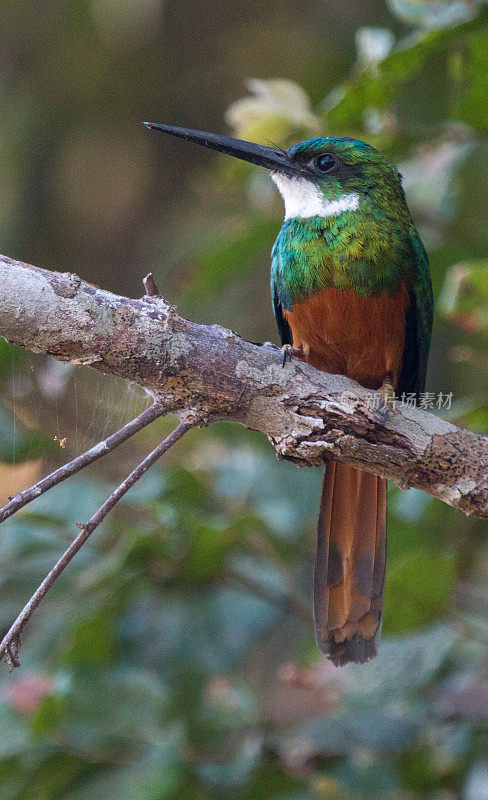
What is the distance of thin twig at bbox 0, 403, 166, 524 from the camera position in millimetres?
1330

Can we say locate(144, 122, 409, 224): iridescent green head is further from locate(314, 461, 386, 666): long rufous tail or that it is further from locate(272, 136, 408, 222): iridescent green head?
locate(314, 461, 386, 666): long rufous tail

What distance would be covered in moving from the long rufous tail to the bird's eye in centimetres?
86

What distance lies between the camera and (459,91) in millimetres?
2709

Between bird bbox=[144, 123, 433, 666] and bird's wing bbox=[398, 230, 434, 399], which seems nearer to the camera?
bird bbox=[144, 123, 433, 666]

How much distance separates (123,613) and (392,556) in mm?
824

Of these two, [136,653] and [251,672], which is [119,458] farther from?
[251,672]

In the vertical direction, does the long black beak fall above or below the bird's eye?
below

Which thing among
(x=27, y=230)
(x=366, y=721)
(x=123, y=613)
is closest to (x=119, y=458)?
(x=123, y=613)

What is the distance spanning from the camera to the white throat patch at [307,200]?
7.91 feet

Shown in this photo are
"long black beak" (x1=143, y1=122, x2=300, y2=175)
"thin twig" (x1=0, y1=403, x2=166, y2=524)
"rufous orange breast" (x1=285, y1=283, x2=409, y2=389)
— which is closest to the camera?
"thin twig" (x1=0, y1=403, x2=166, y2=524)

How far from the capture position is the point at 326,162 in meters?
2.55

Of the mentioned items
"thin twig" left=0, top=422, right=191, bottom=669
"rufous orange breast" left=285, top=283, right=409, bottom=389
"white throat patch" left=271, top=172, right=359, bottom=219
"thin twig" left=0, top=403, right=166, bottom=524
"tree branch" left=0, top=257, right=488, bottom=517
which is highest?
"white throat patch" left=271, top=172, right=359, bottom=219

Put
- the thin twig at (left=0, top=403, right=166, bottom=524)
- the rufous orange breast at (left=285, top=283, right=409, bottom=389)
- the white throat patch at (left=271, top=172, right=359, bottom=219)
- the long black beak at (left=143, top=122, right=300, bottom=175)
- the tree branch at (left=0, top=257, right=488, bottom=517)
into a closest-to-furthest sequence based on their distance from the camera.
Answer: the thin twig at (left=0, top=403, right=166, bottom=524), the tree branch at (left=0, top=257, right=488, bottom=517), the long black beak at (left=143, top=122, right=300, bottom=175), the rufous orange breast at (left=285, top=283, right=409, bottom=389), the white throat patch at (left=271, top=172, right=359, bottom=219)

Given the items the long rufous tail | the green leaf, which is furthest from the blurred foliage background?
the long rufous tail
